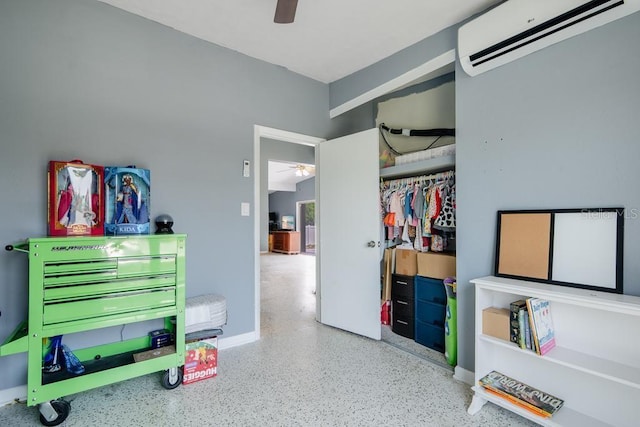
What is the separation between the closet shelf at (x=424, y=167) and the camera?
247 centimetres

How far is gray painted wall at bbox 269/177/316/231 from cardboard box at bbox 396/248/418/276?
25.3ft

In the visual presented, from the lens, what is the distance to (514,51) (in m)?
1.95

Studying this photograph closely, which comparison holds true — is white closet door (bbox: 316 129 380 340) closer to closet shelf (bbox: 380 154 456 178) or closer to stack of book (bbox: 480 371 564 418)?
closet shelf (bbox: 380 154 456 178)

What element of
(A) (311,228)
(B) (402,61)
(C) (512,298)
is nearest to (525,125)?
(C) (512,298)

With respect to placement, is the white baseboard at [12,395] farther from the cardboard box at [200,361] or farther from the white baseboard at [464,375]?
the white baseboard at [464,375]

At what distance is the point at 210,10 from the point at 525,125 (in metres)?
2.37

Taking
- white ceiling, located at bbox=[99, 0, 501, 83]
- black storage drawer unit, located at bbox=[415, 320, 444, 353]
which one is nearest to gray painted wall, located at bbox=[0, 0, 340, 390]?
white ceiling, located at bbox=[99, 0, 501, 83]

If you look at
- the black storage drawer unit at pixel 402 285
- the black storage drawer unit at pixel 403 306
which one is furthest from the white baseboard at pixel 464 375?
the black storage drawer unit at pixel 402 285

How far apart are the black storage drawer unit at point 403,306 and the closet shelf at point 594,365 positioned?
1210mm

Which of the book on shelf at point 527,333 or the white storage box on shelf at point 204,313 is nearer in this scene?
the book on shelf at point 527,333

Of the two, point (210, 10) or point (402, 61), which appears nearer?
point (210, 10)

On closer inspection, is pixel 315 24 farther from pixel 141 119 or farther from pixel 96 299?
pixel 96 299

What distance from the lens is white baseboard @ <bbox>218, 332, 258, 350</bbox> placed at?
8.92 ft

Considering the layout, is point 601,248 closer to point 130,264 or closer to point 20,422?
point 130,264
